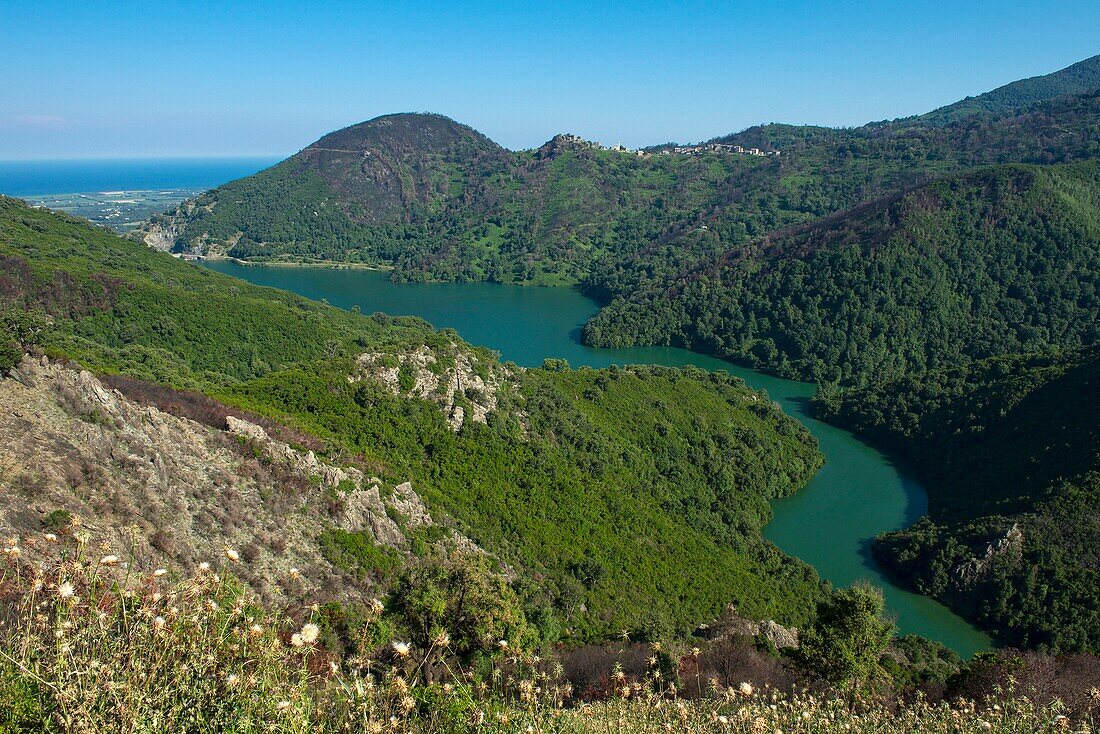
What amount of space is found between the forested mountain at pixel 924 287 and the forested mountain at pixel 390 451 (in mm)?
29949

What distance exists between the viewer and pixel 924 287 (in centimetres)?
7900

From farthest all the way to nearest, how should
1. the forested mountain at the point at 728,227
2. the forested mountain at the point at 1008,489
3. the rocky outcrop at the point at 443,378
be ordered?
the forested mountain at the point at 728,227
the rocky outcrop at the point at 443,378
the forested mountain at the point at 1008,489

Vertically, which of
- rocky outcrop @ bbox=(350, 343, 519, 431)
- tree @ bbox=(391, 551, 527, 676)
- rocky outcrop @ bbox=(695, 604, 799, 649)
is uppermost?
tree @ bbox=(391, 551, 527, 676)

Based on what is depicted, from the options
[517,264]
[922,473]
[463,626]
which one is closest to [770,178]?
[517,264]

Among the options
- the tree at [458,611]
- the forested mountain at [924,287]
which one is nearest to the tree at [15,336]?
the tree at [458,611]

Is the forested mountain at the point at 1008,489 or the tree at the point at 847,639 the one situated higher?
the tree at the point at 847,639

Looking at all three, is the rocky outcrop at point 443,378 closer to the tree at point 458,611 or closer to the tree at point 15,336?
the tree at point 15,336

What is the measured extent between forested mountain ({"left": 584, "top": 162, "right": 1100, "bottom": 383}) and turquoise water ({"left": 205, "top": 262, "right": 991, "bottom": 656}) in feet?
18.7

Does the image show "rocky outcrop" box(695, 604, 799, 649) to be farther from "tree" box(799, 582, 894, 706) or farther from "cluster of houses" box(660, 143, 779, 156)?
"cluster of houses" box(660, 143, 779, 156)

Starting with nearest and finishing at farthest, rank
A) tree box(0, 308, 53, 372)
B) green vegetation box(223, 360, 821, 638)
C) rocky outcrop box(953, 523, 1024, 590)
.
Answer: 1. tree box(0, 308, 53, 372)
2. green vegetation box(223, 360, 821, 638)
3. rocky outcrop box(953, 523, 1024, 590)

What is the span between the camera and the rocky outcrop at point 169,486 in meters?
13.6

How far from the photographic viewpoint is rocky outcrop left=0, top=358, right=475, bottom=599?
13562mm

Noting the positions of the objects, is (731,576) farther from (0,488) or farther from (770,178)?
(770,178)

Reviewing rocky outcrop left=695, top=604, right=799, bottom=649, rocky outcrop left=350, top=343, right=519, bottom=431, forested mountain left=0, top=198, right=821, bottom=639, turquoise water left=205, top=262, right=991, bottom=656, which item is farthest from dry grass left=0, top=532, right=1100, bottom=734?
turquoise water left=205, top=262, right=991, bottom=656
